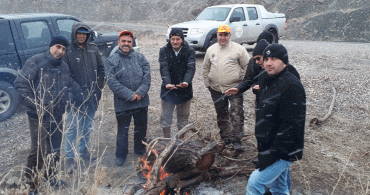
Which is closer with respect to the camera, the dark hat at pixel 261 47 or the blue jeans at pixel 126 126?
the dark hat at pixel 261 47

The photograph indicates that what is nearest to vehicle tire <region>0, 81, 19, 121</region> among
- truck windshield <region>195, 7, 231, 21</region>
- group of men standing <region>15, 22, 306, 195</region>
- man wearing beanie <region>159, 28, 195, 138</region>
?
group of men standing <region>15, 22, 306, 195</region>

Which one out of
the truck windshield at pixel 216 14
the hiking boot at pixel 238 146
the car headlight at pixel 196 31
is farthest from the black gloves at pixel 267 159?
the truck windshield at pixel 216 14

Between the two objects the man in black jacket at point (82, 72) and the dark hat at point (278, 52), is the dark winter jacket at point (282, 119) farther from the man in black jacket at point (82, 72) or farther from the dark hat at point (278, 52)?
the man in black jacket at point (82, 72)

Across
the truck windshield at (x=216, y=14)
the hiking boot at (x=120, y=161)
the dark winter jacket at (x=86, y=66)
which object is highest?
the truck windshield at (x=216, y=14)

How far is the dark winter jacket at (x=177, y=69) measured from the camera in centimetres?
425

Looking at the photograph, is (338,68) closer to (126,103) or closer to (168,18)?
(126,103)

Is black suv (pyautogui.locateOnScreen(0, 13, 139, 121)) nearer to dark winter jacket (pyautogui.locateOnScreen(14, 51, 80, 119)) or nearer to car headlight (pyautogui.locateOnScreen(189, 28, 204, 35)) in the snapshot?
dark winter jacket (pyautogui.locateOnScreen(14, 51, 80, 119))

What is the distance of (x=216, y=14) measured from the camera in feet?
35.4

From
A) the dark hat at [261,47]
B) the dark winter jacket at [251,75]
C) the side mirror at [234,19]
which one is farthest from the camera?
the side mirror at [234,19]

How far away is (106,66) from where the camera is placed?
150 inches

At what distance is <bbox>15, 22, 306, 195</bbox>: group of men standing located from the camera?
2472 mm

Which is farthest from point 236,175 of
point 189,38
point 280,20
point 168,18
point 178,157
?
point 168,18

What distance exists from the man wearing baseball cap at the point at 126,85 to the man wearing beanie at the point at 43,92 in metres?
0.62

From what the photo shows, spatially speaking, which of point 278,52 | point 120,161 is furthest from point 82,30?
point 278,52
